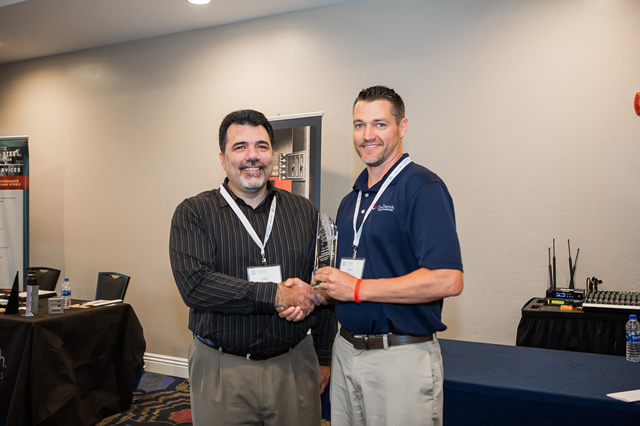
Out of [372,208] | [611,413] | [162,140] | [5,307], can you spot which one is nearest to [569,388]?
[611,413]

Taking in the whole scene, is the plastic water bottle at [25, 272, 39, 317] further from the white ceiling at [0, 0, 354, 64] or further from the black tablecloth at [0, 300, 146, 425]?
the white ceiling at [0, 0, 354, 64]

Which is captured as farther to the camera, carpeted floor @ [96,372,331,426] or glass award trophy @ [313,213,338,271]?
carpeted floor @ [96,372,331,426]

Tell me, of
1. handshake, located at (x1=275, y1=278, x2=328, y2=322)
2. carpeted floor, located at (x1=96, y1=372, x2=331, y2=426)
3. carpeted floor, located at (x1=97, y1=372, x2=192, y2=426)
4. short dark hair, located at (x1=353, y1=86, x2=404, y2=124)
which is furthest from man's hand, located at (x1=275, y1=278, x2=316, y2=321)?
carpeted floor, located at (x1=97, y1=372, x2=192, y2=426)

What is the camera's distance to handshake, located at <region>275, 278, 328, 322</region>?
1.89 m

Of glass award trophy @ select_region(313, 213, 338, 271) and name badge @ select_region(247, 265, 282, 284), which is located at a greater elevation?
glass award trophy @ select_region(313, 213, 338, 271)

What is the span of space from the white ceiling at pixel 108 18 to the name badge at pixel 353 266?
3.25 meters

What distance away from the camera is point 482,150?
154 inches

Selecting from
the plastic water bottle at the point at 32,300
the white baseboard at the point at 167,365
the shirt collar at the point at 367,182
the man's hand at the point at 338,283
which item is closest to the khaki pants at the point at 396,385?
the man's hand at the point at 338,283

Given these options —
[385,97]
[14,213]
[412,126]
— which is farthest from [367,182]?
[14,213]

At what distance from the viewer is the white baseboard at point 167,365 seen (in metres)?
5.15

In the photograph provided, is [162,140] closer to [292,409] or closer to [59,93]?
[59,93]

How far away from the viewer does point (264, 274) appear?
200cm

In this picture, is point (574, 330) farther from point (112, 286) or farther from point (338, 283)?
point (112, 286)

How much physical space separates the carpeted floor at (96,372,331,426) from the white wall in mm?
471
